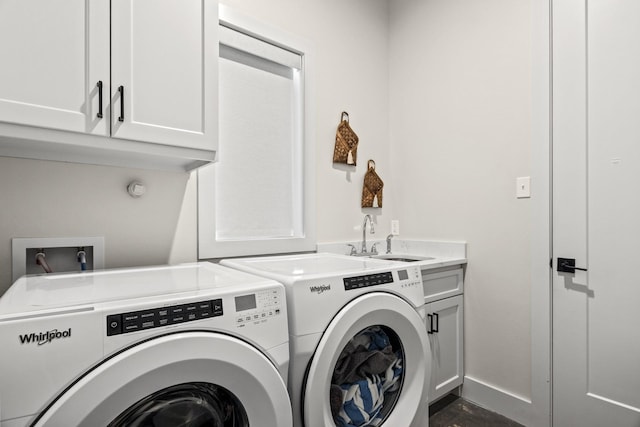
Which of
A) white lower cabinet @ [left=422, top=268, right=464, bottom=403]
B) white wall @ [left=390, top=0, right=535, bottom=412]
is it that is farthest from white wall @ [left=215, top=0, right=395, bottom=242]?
white lower cabinet @ [left=422, top=268, right=464, bottom=403]

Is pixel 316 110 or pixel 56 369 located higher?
pixel 316 110

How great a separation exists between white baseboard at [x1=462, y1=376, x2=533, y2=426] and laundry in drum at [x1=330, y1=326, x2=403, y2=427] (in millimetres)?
946

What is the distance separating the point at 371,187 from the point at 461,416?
150 cm

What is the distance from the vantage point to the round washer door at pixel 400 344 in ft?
3.63

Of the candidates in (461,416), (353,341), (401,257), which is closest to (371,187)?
(401,257)

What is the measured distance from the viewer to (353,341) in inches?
52.9

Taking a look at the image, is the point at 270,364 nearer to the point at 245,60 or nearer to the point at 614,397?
the point at 245,60

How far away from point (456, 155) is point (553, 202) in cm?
A: 64

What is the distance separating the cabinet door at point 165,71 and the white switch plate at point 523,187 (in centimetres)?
165

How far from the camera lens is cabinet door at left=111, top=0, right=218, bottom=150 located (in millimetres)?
1144

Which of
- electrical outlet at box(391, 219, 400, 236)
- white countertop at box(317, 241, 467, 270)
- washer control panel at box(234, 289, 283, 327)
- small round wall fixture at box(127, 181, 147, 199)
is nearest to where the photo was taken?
washer control panel at box(234, 289, 283, 327)

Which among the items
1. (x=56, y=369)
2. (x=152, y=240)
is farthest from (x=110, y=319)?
(x=152, y=240)

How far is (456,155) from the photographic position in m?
2.26

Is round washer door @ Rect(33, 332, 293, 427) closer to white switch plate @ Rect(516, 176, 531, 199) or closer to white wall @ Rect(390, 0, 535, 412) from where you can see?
white wall @ Rect(390, 0, 535, 412)
